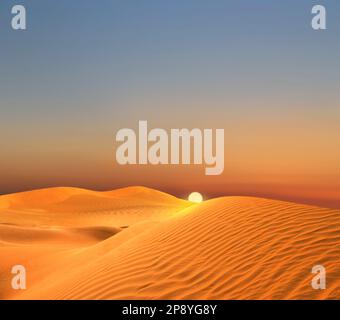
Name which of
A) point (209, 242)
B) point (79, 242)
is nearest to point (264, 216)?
point (209, 242)

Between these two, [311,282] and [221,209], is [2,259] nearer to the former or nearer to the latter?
[221,209]

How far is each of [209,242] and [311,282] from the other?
252 cm

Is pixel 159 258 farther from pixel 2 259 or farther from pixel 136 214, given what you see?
pixel 136 214

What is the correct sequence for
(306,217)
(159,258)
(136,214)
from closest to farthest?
(159,258) < (306,217) < (136,214)

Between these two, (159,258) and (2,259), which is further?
(2,259)

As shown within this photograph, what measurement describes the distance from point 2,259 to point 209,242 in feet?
22.8

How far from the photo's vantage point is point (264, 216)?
8250mm
